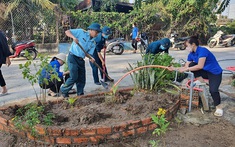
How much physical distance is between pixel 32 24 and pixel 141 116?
10560mm

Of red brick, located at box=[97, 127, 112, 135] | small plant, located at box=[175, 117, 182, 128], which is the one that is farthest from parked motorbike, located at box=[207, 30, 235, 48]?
red brick, located at box=[97, 127, 112, 135]

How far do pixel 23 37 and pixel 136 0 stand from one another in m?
9.56

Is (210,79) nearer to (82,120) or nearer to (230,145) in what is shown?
(230,145)

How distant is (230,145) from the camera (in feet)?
9.42

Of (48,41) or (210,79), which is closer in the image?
(210,79)

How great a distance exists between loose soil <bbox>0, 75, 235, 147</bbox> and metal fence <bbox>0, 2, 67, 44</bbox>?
9.41 meters

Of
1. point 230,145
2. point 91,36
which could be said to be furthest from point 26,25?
point 230,145

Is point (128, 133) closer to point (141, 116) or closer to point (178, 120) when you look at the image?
point (141, 116)

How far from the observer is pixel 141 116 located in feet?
10.2

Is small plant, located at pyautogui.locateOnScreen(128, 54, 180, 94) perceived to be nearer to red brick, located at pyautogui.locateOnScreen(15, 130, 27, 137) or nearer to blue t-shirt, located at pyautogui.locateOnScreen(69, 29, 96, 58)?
blue t-shirt, located at pyautogui.locateOnScreen(69, 29, 96, 58)

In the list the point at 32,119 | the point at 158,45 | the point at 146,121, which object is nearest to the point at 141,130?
the point at 146,121

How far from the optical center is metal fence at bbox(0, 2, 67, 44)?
11523 millimetres

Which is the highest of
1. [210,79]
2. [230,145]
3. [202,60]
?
[202,60]

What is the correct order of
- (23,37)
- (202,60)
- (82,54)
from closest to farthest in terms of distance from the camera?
(202,60) → (82,54) → (23,37)
